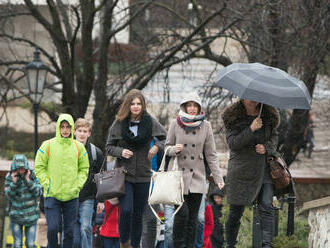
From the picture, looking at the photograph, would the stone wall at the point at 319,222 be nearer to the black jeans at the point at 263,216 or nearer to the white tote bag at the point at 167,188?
the black jeans at the point at 263,216

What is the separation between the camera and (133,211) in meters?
8.10

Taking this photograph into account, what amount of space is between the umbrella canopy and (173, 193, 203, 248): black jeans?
133cm

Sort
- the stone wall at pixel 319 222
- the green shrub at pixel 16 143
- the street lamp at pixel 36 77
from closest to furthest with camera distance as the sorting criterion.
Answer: the stone wall at pixel 319 222 < the street lamp at pixel 36 77 < the green shrub at pixel 16 143

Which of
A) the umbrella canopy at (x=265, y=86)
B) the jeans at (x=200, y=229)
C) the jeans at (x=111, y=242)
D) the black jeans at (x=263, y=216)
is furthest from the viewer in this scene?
the jeans at (x=200, y=229)

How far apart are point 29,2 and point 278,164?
10127mm

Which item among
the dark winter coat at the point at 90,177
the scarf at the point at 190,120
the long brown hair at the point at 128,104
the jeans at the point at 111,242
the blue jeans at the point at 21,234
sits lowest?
the blue jeans at the point at 21,234

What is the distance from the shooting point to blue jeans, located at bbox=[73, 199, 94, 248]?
8664 millimetres

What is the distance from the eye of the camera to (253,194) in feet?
24.9

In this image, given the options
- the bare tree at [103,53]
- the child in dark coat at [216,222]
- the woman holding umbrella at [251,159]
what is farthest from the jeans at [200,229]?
the bare tree at [103,53]

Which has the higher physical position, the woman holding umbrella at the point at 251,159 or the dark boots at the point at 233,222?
the woman holding umbrella at the point at 251,159

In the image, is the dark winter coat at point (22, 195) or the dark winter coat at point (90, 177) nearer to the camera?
the dark winter coat at point (90, 177)

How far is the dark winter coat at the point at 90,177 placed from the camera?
8641mm

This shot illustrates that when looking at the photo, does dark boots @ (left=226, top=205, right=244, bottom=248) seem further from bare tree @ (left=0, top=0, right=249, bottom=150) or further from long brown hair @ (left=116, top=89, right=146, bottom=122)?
bare tree @ (left=0, top=0, right=249, bottom=150)

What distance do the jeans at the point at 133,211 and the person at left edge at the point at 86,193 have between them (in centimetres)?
71
